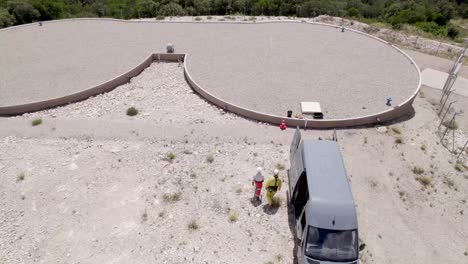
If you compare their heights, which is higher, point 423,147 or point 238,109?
point 238,109

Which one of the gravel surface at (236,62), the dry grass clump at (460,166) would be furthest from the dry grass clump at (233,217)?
the dry grass clump at (460,166)

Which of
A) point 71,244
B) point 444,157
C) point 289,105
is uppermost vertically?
point 289,105

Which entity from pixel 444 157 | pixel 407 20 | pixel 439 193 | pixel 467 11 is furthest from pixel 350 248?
pixel 467 11

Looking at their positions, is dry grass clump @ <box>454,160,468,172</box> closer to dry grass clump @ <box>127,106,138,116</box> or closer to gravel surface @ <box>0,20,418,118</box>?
gravel surface @ <box>0,20,418,118</box>


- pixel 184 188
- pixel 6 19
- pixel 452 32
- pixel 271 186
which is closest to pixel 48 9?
pixel 6 19

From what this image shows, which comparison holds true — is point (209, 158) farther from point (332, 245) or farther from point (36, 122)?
point (36, 122)

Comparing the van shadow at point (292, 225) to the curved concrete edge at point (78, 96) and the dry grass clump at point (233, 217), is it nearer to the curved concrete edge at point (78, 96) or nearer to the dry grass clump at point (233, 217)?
the dry grass clump at point (233, 217)

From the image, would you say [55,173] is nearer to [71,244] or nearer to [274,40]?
[71,244]
